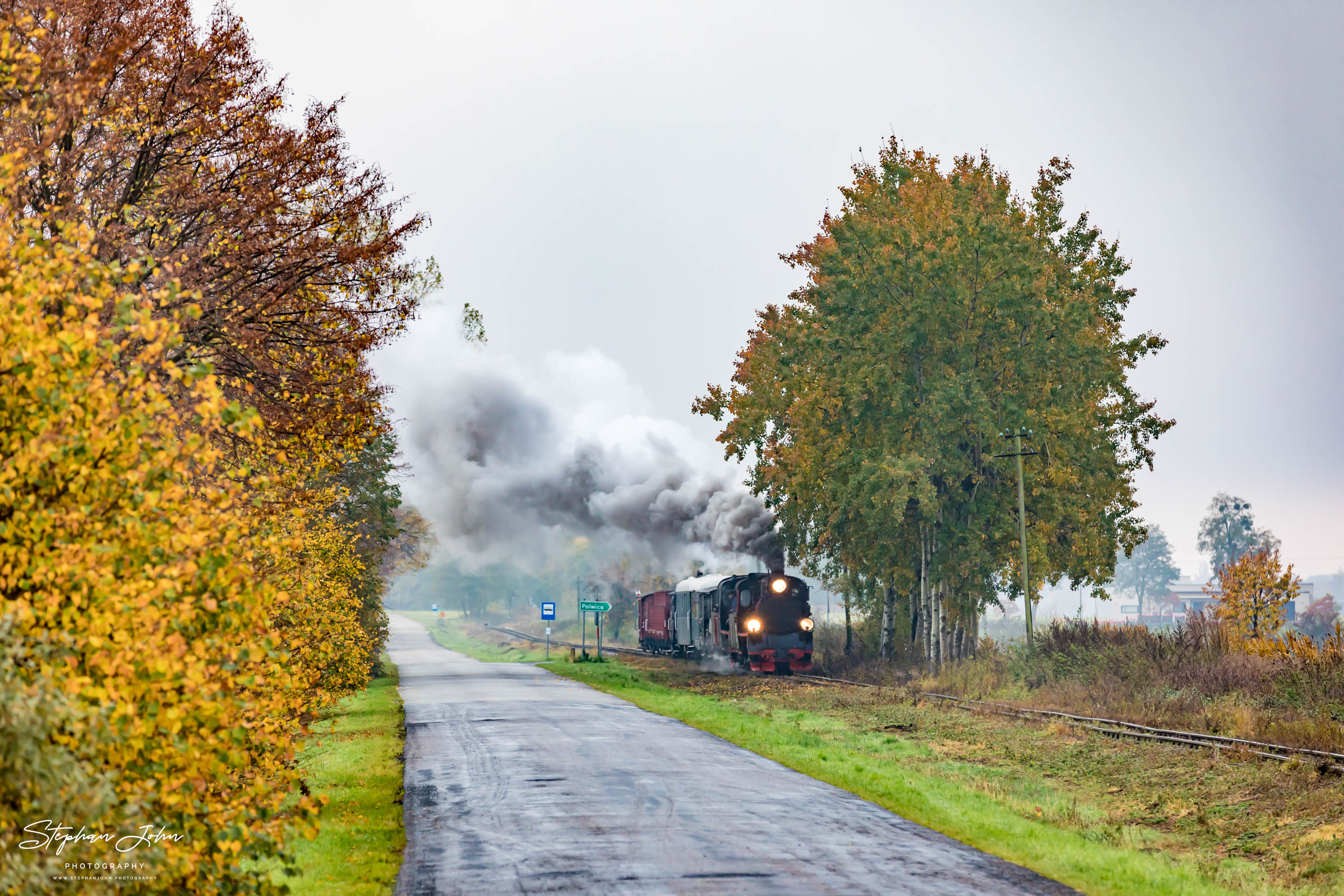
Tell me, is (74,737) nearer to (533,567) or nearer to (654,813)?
(654,813)

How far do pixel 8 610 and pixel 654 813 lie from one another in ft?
34.5

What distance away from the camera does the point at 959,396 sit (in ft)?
121

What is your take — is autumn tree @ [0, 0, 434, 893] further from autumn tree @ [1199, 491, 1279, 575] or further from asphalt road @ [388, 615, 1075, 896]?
autumn tree @ [1199, 491, 1279, 575]

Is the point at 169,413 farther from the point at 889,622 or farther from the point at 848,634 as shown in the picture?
the point at 848,634

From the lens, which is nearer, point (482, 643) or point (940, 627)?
point (940, 627)

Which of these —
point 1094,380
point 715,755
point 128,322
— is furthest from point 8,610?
point 1094,380

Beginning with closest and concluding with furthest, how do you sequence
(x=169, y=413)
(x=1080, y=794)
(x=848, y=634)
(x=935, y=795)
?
(x=169, y=413), (x=935, y=795), (x=1080, y=794), (x=848, y=634)

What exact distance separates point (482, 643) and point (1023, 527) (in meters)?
80.8

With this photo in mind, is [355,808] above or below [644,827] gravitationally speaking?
below

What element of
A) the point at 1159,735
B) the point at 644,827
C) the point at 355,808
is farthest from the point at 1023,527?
the point at 355,808

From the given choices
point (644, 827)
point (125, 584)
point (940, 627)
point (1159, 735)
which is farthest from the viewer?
point (940, 627)

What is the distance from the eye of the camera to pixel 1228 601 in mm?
39438

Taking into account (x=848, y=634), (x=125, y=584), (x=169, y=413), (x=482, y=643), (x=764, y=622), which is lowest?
(x=482, y=643)

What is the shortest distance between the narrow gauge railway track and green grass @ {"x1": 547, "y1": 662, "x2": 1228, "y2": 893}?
3.67m
